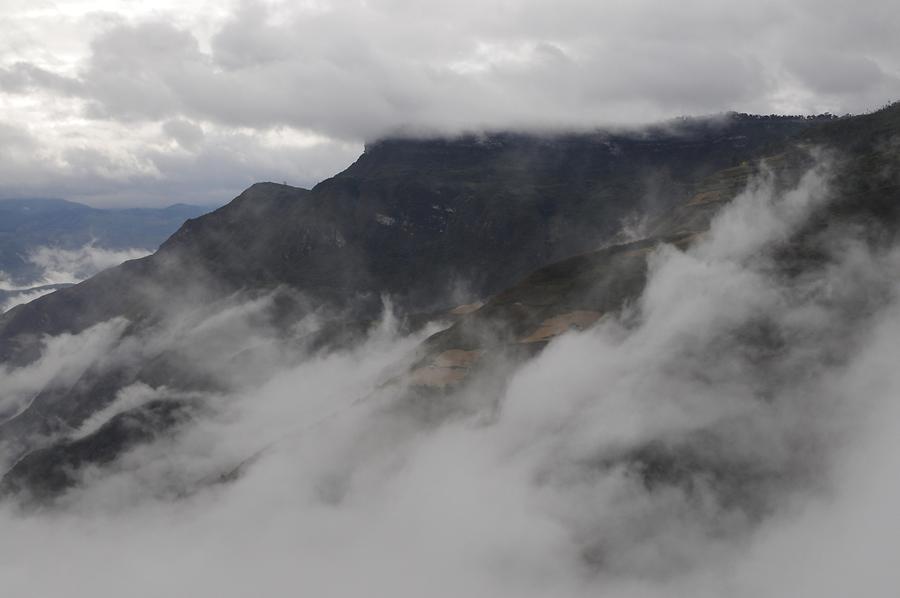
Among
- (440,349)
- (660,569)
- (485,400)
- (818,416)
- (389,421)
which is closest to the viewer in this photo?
(660,569)

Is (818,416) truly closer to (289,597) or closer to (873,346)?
(873,346)

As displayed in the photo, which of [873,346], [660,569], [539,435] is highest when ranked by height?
[873,346]

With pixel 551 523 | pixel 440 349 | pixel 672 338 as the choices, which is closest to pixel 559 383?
pixel 672 338

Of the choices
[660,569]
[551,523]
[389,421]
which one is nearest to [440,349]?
[389,421]

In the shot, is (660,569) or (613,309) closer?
(660,569)

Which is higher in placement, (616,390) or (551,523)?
(616,390)

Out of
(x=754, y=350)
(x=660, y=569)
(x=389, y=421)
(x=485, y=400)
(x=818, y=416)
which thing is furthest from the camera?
(x=389, y=421)

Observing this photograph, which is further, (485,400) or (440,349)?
(440,349)

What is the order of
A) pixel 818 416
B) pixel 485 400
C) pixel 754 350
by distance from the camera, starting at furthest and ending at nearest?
pixel 485 400 < pixel 754 350 < pixel 818 416

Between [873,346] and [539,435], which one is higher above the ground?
[873,346]

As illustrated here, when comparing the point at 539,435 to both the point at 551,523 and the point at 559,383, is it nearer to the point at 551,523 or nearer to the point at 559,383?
the point at 559,383
